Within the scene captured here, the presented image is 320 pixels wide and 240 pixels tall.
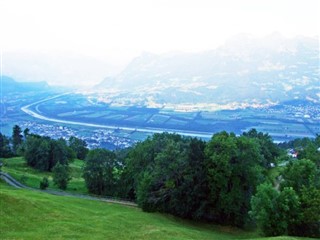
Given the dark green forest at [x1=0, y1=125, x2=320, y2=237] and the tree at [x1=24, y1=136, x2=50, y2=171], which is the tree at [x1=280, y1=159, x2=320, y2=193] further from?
the tree at [x1=24, y1=136, x2=50, y2=171]

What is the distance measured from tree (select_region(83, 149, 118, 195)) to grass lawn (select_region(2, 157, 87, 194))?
10.9 feet

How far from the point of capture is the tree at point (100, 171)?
84.9m

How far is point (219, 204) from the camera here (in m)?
56.5

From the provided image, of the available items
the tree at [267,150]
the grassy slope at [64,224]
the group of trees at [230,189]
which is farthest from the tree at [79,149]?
the grassy slope at [64,224]

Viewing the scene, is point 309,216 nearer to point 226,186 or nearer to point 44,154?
point 226,186

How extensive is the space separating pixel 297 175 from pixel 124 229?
23.4m

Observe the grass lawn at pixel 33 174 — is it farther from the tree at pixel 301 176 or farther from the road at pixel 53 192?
the tree at pixel 301 176

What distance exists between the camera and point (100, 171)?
85.3 meters

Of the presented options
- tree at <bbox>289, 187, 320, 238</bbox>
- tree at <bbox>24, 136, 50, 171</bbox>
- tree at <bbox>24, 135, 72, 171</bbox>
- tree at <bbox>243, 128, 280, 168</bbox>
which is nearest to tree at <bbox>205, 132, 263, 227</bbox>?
tree at <bbox>289, 187, 320, 238</bbox>

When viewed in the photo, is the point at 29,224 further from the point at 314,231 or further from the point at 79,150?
the point at 79,150

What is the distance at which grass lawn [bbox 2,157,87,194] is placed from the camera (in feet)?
300

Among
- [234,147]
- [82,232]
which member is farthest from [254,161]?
[82,232]

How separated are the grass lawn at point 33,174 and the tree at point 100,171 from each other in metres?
3.31

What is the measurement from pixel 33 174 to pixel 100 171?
1228 inches
